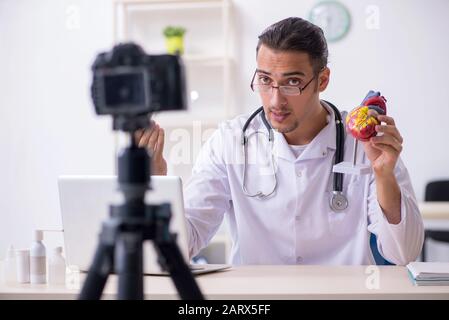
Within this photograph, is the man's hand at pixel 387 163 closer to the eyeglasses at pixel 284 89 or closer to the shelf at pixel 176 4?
the eyeglasses at pixel 284 89

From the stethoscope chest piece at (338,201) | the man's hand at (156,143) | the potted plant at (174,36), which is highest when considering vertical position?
the potted plant at (174,36)

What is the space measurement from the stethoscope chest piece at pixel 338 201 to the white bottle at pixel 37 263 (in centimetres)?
77

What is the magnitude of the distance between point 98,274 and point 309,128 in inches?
50.6

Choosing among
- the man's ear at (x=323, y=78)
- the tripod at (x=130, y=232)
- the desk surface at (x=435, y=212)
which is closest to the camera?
the tripod at (x=130, y=232)

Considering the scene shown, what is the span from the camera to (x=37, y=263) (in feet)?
5.01

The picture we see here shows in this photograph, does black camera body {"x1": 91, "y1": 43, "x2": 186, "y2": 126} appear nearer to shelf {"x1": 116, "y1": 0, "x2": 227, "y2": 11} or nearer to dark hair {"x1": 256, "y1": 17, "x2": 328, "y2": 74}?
dark hair {"x1": 256, "y1": 17, "x2": 328, "y2": 74}

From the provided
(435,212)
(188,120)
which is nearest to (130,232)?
(435,212)

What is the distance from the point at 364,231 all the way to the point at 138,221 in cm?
124

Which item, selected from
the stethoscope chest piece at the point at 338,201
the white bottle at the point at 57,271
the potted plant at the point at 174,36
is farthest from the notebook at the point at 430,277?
the potted plant at the point at 174,36

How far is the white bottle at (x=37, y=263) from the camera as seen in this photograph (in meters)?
1.52

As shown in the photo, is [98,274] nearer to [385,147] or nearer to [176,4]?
[385,147]

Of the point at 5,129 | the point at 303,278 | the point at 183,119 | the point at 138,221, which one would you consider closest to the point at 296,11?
the point at 183,119

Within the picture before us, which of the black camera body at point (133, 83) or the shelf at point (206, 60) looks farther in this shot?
the shelf at point (206, 60)

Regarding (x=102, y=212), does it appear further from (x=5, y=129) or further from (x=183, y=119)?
(x=5, y=129)
